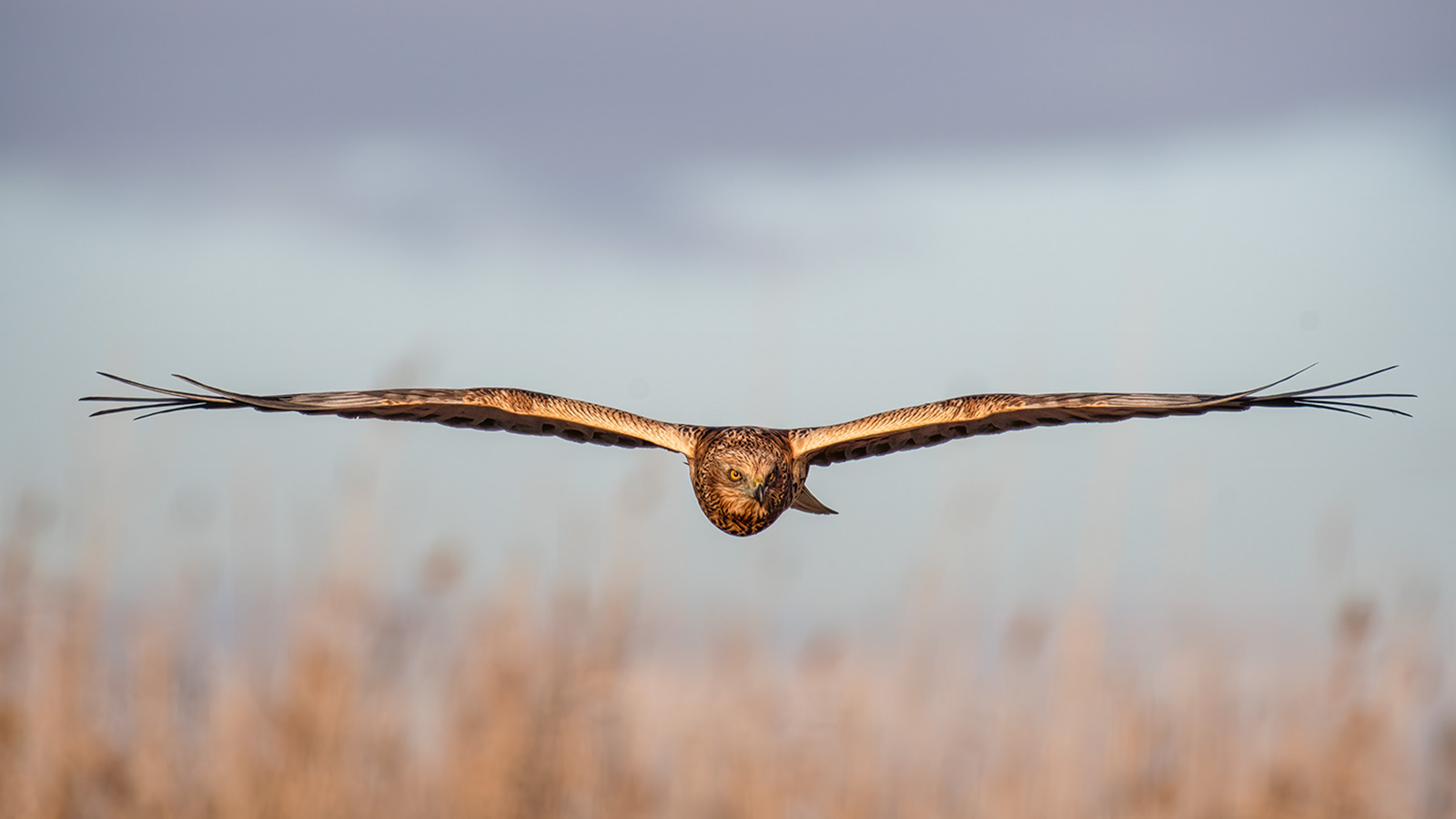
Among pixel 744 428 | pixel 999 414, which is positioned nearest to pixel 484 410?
pixel 744 428

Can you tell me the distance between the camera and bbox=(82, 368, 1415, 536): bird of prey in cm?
542

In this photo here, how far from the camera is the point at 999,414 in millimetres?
5664

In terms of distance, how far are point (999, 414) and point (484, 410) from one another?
2.40 m

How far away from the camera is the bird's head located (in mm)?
5707

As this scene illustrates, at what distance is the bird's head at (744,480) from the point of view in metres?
5.71

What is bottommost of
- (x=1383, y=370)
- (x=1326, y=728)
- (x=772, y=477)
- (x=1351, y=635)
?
(x=1326, y=728)

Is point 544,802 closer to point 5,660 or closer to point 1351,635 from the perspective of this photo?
point 5,660

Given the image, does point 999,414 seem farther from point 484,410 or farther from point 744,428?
point 484,410

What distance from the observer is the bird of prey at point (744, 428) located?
542cm

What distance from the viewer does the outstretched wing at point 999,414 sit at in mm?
5281

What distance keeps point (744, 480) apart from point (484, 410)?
128 centimetres

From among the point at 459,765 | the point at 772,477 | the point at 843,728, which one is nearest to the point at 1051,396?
the point at 772,477

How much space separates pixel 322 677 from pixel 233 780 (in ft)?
2.38

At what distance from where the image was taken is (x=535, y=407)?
19.1 feet
